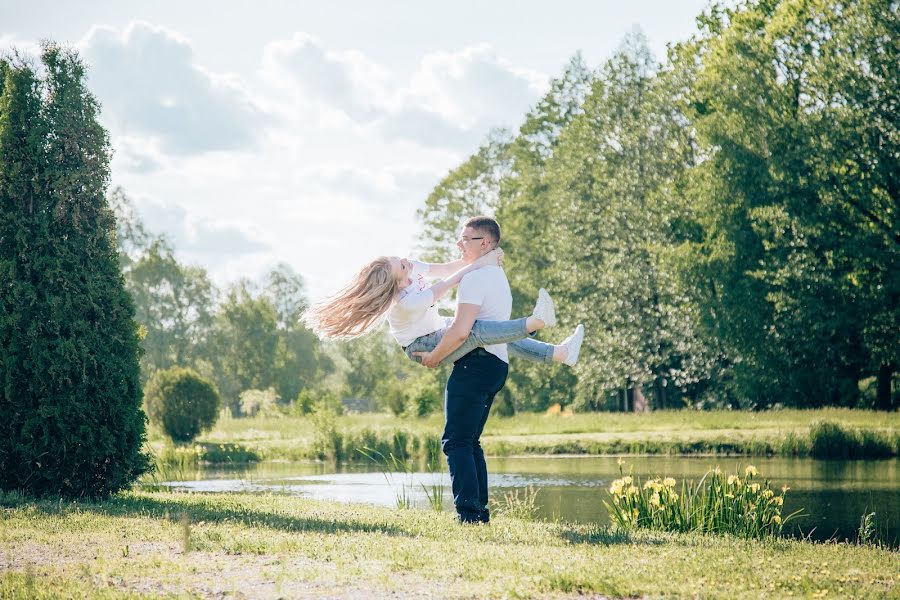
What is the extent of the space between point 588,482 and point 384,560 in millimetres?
10730

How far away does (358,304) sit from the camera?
7.47 metres

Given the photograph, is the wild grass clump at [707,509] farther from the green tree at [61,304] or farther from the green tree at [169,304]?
the green tree at [169,304]

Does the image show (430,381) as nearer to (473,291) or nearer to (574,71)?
(574,71)

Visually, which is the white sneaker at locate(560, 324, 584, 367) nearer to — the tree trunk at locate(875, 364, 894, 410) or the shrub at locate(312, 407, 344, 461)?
the shrub at locate(312, 407, 344, 461)

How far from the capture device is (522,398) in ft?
140

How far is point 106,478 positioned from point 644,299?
26.3 meters

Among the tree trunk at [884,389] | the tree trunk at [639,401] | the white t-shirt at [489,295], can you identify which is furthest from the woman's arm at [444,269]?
the tree trunk at [639,401]

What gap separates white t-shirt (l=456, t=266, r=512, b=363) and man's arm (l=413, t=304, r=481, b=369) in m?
0.07

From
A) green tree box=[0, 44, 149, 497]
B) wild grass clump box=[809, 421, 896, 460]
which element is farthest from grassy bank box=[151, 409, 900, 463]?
green tree box=[0, 44, 149, 497]

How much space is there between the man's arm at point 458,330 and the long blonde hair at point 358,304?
0.62 meters

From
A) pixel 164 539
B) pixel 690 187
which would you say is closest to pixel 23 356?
pixel 164 539

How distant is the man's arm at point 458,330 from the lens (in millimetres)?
7094

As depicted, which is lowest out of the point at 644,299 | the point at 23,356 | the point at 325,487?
the point at 325,487

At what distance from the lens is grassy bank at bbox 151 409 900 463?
20.5 metres
